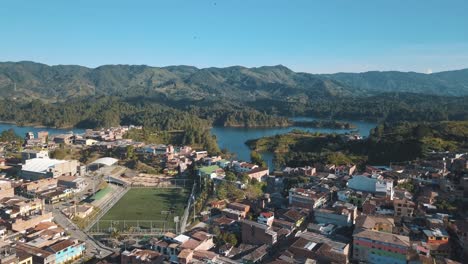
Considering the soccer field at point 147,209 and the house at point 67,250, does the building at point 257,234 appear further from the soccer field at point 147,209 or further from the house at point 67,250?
the house at point 67,250

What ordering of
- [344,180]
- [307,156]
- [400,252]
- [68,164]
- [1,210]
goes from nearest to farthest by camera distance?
[400,252] < [1,210] < [344,180] < [68,164] < [307,156]

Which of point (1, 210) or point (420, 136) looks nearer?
point (1, 210)

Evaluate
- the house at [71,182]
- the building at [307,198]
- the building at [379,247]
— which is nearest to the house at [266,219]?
the building at [307,198]

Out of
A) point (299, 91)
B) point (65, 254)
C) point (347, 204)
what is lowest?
point (65, 254)

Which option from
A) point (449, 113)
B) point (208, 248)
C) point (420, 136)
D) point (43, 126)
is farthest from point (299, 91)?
point (208, 248)

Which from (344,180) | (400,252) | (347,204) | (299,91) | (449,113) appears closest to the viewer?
(400,252)

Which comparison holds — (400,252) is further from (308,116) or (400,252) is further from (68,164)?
(308,116)

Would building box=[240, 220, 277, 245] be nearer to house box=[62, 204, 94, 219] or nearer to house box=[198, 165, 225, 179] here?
house box=[62, 204, 94, 219]

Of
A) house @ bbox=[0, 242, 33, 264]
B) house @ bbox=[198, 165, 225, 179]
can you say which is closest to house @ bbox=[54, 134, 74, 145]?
house @ bbox=[198, 165, 225, 179]
